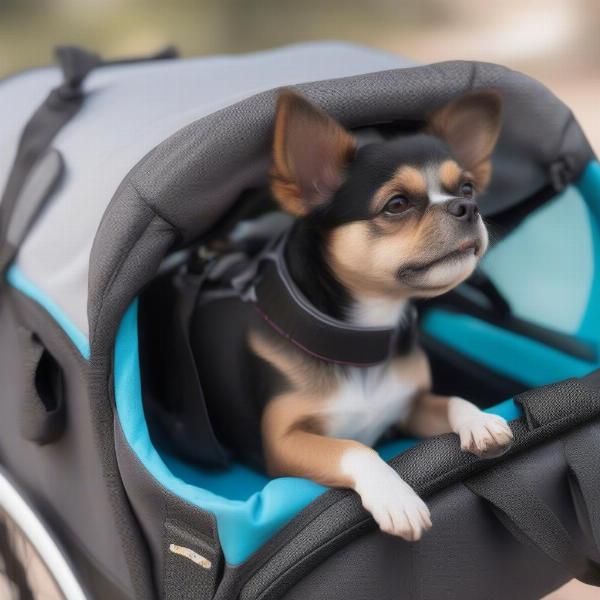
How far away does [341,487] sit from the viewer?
1128 millimetres

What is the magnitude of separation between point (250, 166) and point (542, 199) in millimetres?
572

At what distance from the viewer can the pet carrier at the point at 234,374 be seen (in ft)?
3.59

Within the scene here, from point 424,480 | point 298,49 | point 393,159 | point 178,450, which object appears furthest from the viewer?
point 298,49

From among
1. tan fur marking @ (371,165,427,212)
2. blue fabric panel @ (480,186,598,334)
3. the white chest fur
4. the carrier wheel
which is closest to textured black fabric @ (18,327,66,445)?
the carrier wheel

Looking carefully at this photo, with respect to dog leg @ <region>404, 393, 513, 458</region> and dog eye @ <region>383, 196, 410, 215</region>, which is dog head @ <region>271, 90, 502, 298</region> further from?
dog leg @ <region>404, 393, 513, 458</region>

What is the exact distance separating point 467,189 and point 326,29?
474 cm

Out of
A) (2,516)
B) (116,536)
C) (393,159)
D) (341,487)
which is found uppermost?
(393,159)

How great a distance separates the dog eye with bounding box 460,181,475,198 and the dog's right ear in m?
0.17

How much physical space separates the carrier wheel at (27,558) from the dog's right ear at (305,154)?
2.20 ft

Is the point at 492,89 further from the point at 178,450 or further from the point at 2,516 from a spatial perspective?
the point at 2,516

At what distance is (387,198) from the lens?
47.8 inches

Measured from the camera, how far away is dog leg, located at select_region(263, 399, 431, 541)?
1051mm

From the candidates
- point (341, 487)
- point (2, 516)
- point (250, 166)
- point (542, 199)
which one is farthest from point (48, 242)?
point (542, 199)

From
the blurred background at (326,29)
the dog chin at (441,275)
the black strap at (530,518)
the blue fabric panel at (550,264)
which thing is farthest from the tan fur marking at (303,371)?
the blurred background at (326,29)
